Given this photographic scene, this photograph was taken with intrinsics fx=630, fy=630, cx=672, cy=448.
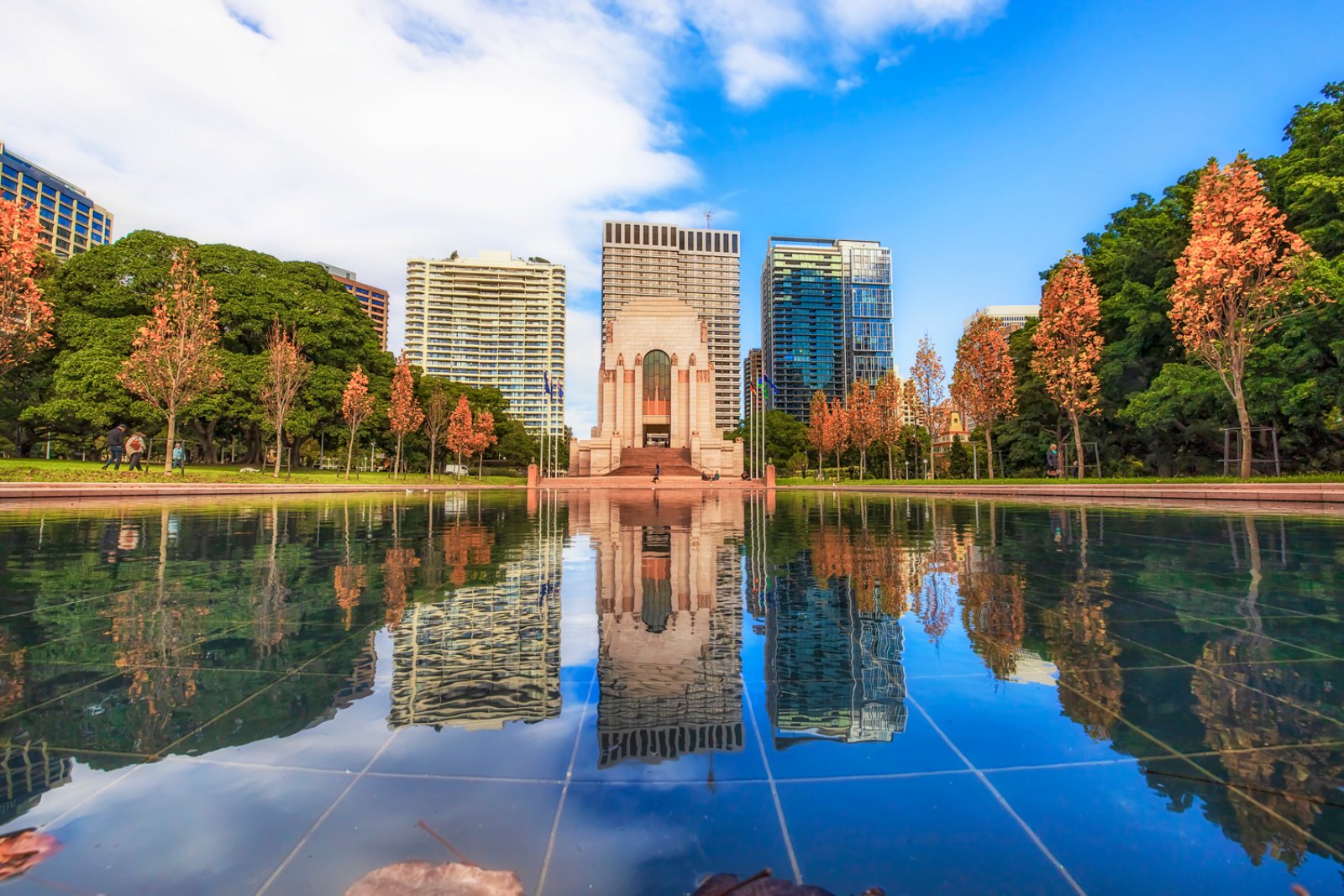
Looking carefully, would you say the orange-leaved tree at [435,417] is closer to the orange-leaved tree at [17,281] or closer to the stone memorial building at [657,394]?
the stone memorial building at [657,394]

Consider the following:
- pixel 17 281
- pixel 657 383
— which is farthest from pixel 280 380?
pixel 657 383

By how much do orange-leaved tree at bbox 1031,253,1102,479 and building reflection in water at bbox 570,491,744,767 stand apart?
24.9m

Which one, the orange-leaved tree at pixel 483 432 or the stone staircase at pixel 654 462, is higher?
the orange-leaved tree at pixel 483 432

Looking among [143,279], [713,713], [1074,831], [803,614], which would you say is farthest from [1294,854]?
[143,279]

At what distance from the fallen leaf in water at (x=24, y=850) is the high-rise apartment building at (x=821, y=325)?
145288mm

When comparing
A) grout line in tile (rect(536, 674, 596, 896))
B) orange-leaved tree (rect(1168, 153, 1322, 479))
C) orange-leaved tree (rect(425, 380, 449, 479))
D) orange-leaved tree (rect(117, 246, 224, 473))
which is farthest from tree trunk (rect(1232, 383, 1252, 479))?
orange-leaved tree (rect(425, 380, 449, 479))

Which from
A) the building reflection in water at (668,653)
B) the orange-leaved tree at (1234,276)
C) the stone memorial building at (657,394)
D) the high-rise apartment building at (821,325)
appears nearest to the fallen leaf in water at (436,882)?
the building reflection in water at (668,653)

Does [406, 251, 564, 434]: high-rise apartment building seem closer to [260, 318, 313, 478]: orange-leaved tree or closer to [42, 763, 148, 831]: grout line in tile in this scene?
[260, 318, 313, 478]: orange-leaved tree

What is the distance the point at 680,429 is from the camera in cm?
5309

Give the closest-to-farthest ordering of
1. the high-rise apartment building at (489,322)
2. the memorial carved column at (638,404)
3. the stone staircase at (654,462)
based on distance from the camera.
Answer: the stone staircase at (654,462), the memorial carved column at (638,404), the high-rise apartment building at (489,322)

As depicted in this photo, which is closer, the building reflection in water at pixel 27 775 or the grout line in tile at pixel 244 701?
the building reflection in water at pixel 27 775

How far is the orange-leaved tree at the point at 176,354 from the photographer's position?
24406mm

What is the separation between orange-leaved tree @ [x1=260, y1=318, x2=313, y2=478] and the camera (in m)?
31.2

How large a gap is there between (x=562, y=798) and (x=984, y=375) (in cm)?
3382
